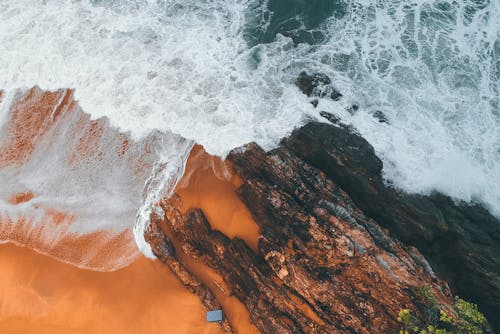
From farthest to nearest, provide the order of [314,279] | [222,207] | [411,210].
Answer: [222,207], [411,210], [314,279]

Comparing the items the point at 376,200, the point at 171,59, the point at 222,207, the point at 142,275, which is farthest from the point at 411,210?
the point at 171,59

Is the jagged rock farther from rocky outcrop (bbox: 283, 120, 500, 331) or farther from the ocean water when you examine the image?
rocky outcrop (bbox: 283, 120, 500, 331)

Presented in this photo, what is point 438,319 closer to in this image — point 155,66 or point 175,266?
point 175,266

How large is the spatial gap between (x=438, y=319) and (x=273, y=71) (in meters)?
12.6

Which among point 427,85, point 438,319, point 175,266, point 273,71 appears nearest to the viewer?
point 438,319

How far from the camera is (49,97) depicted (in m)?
16.8

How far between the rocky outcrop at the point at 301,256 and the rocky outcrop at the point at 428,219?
0.75 m

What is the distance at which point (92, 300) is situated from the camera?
12.4 m

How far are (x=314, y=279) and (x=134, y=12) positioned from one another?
17.6 m

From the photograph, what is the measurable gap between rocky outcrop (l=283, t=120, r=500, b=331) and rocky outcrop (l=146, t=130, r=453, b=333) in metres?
0.75

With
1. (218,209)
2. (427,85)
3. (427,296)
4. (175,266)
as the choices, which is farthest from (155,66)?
(427,296)

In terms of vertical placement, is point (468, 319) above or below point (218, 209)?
above

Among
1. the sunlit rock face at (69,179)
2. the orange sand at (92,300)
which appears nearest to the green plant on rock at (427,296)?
the orange sand at (92,300)

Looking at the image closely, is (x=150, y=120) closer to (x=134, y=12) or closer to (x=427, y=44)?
(x=134, y=12)
